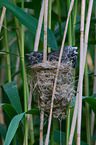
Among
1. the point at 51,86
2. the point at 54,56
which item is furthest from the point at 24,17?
the point at 51,86

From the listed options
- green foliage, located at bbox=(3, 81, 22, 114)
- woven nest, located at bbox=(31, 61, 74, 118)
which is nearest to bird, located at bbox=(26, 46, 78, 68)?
woven nest, located at bbox=(31, 61, 74, 118)

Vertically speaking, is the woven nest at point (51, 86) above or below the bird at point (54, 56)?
below

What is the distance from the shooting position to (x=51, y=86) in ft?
2.91

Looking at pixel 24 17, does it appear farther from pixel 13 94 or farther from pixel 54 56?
pixel 13 94

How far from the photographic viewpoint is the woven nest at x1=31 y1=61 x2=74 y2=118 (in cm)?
89

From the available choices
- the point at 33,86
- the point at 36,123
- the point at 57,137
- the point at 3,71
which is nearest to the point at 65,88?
the point at 33,86

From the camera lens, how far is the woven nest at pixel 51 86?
0.89 metres

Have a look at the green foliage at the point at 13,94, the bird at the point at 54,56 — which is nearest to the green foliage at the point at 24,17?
the bird at the point at 54,56

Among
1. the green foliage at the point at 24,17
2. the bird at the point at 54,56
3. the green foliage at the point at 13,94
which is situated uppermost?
the green foliage at the point at 24,17

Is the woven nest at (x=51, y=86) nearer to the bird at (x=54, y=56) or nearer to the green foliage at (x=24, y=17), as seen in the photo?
the bird at (x=54, y=56)

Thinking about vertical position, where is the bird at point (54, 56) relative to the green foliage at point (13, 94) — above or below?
above

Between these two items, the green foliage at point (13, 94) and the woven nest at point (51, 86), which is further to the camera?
the green foliage at point (13, 94)

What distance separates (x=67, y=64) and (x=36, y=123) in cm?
90

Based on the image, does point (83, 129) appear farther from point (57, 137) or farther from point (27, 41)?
point (27, 41)
